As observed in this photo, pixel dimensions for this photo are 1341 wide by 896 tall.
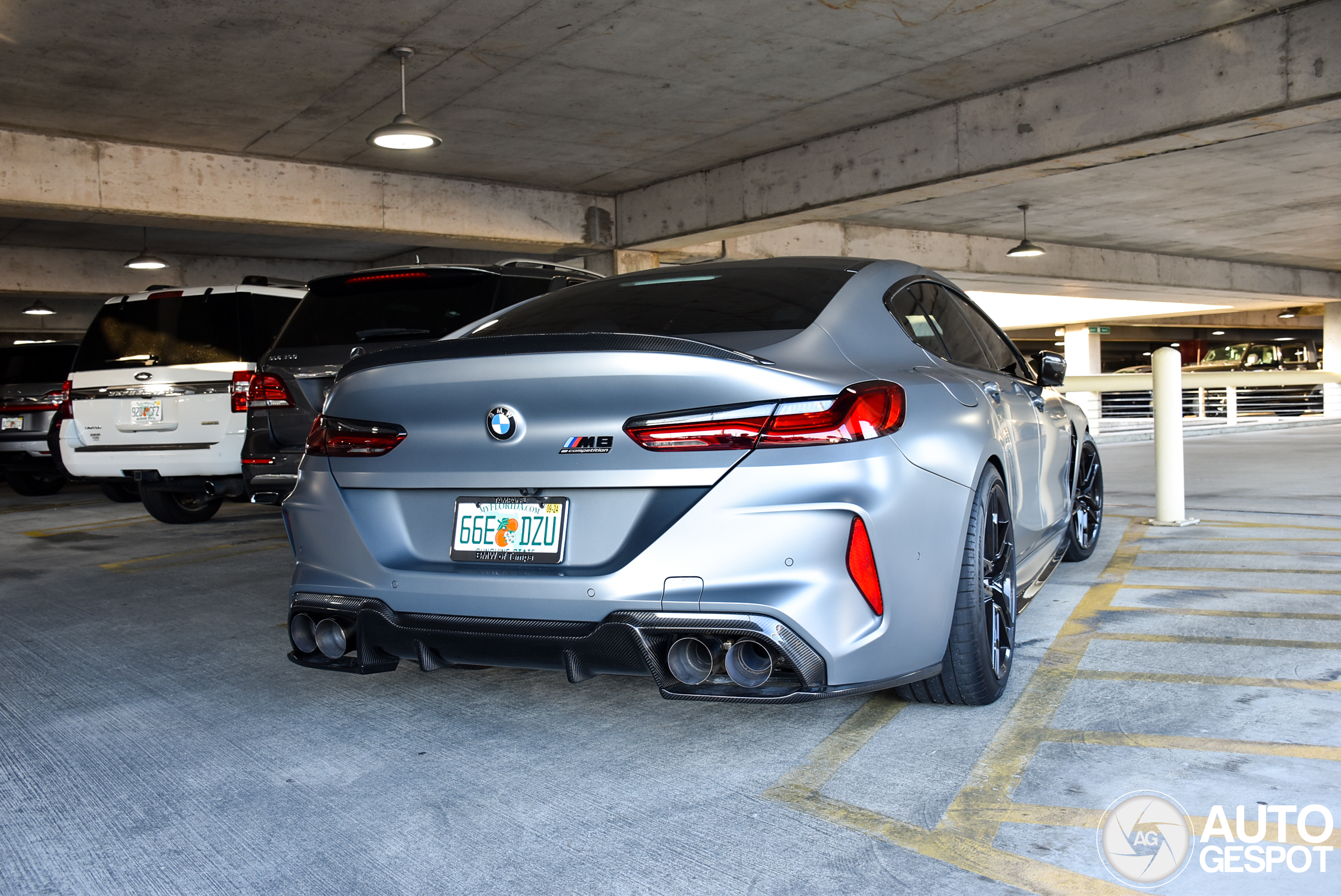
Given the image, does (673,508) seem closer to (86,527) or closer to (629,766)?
(629,766)

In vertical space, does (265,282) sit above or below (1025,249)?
below

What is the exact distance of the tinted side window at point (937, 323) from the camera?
3326 mm

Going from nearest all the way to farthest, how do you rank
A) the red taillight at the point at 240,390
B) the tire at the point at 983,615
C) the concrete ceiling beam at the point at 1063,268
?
the tire at the point at 983,615
the red taillight at the point at 240,390
the concrete ceiling beam at the point at 1063,268

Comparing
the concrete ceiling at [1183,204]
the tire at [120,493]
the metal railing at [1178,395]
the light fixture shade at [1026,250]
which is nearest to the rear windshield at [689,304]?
the metal railing at [1178,395]

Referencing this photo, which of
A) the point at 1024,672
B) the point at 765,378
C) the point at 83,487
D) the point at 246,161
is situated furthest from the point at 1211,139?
the point at 83,487

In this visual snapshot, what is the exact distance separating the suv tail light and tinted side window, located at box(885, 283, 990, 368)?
0.85 meters

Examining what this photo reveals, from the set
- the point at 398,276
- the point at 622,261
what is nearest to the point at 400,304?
the point at 398,276

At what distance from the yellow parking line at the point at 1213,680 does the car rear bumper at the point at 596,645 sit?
99 centimetres

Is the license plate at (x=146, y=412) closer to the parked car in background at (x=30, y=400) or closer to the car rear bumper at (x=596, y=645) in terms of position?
the parked car in background at (x=30, y=400)

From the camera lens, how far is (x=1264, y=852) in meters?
2.18

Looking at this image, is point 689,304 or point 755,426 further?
point 689,304

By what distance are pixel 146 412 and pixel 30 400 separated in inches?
215

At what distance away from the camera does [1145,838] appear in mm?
2256

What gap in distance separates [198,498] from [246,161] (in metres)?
5.25
